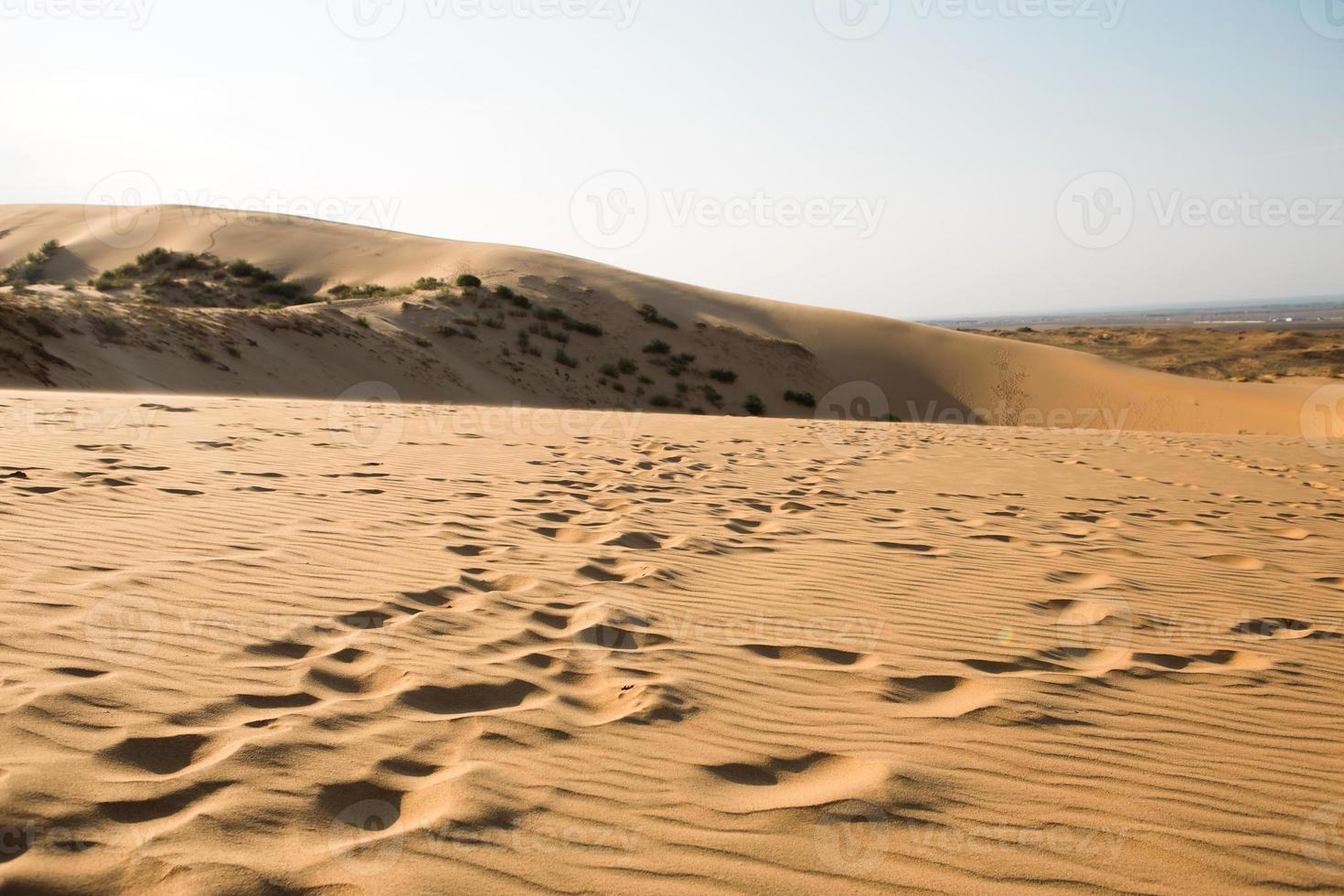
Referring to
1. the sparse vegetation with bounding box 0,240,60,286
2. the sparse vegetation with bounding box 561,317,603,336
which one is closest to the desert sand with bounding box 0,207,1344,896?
the sparse vegetation with bounding box 561,317,603,336

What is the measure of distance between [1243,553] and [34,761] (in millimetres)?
6078

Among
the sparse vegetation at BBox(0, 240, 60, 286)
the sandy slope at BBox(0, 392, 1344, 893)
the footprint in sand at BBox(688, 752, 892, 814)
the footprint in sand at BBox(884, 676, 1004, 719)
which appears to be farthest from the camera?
the sparse vegetation at BBox(0, 240, 60, 286)

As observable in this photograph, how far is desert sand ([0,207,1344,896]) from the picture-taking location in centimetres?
199

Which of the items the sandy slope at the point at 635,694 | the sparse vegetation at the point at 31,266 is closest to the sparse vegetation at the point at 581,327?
the sparse vegetation at the point at 31,266

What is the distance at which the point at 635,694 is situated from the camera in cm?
290

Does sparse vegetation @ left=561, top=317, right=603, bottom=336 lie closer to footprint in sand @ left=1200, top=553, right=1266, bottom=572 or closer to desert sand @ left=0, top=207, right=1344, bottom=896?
desert sand @ left=0, top=207, right=1344, bottom=896

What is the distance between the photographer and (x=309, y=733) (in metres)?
2.39

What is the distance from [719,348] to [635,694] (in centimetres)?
2697

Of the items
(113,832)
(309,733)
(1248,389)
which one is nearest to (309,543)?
(309,733)

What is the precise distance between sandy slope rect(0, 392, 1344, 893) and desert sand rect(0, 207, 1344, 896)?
14 mm

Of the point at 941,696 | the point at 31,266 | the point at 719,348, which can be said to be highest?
the point at 31,266

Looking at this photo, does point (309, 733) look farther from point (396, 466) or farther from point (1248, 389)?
point (1248, 389)

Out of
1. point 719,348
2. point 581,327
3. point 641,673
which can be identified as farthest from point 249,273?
point 641,673

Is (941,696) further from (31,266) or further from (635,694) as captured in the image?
(31,266)
